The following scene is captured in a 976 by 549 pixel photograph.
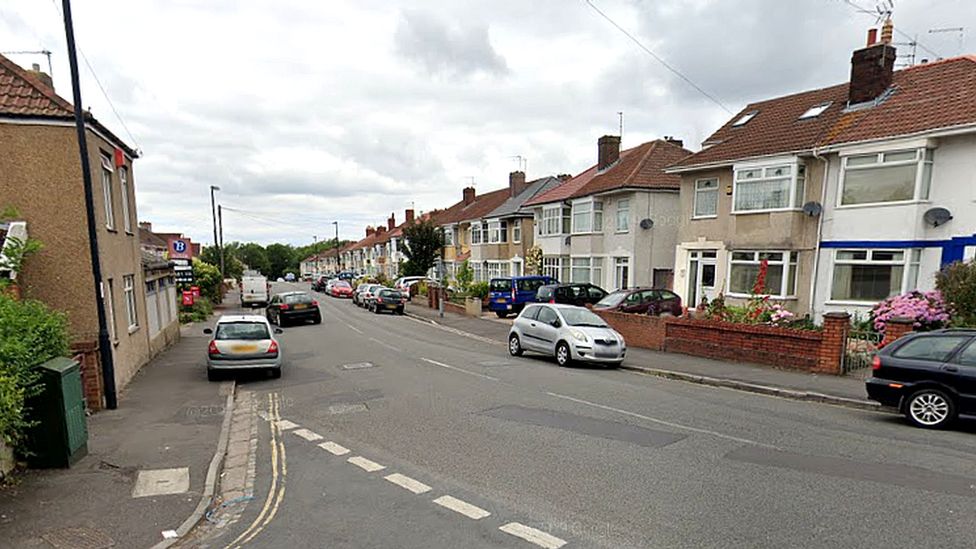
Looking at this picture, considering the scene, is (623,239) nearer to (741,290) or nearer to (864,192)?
(741,290)

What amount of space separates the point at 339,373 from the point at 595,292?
13.6m

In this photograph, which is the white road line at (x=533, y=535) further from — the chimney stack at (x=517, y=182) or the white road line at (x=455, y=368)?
the chimney stack at (x=517, y=182)

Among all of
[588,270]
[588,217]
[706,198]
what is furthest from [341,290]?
[706,198]

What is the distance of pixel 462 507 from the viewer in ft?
16.4

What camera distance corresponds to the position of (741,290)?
18.6 metres

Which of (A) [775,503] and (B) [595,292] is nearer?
(A) [775,503]

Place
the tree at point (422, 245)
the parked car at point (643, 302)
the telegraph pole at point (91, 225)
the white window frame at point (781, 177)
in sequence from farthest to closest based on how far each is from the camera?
the tree at point (422, 245), the parked car at point (643, 302), the white window frame at point (781, 177), the telegraph pole at point (91, 225)

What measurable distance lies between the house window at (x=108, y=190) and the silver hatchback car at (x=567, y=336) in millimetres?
10347

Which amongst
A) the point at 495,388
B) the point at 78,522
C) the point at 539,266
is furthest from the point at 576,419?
the point at 539,266

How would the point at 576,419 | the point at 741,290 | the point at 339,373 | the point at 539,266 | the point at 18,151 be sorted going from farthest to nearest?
the point at 539,266 → the point at 741,290 → the point at 339,373 → the point at 18,151 → the point at 576,419

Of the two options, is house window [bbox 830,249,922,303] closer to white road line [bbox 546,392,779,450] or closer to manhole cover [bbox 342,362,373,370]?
white road line [bbox 546,392,779,450]

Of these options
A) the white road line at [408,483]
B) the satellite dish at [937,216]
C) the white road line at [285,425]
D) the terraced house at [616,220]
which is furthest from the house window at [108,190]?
the satellite dish at [937,216]

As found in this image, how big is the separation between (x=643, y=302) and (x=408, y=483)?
47.5ft

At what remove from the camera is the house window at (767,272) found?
56.0 ft
